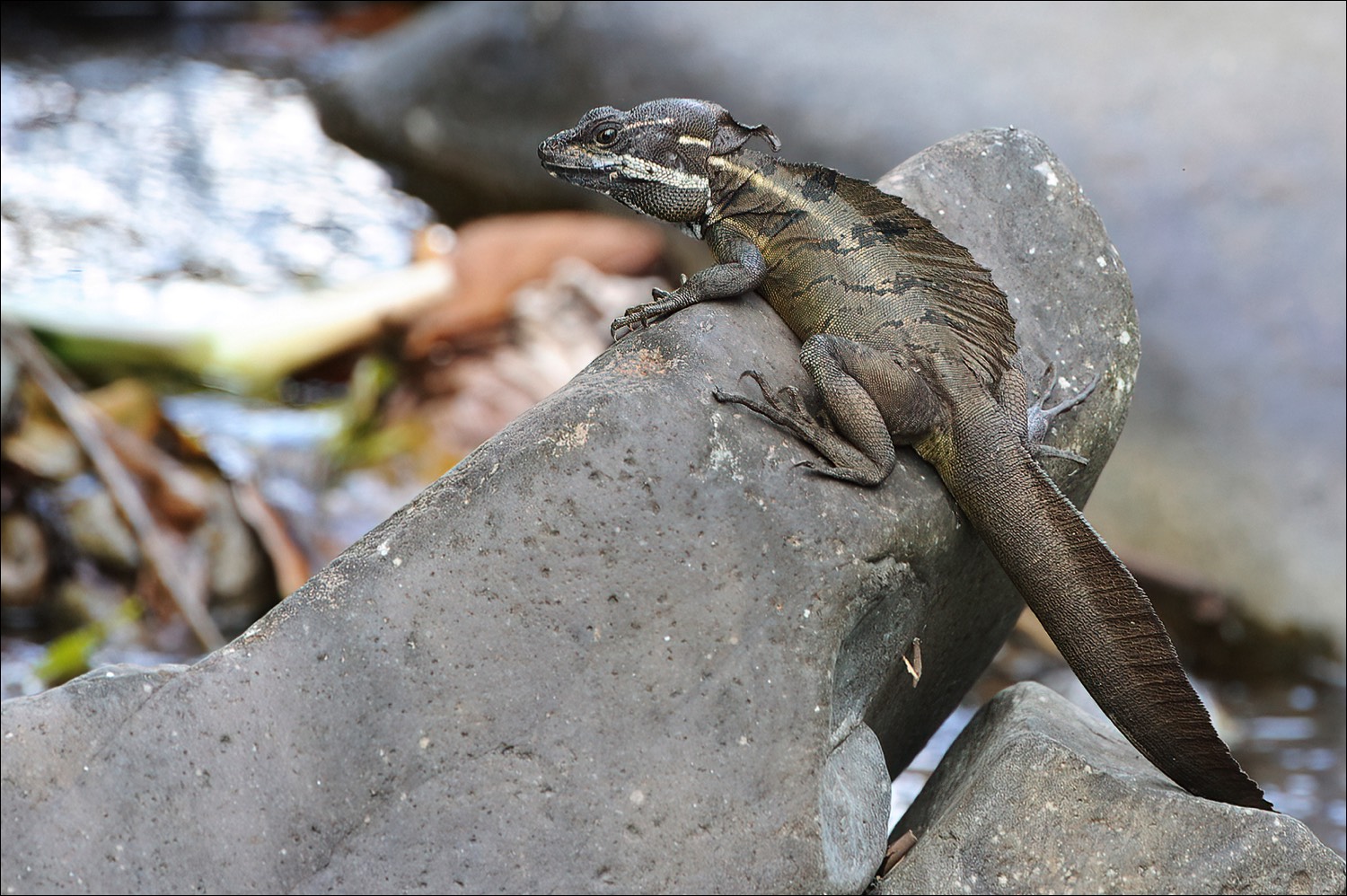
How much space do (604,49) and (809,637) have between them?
7504mm

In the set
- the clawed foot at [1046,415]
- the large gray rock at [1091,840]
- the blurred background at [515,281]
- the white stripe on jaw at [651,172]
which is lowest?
the blurred background at [515,281]

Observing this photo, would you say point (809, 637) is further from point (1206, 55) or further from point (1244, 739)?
point (1206, 55)

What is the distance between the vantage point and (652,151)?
13.5 ft

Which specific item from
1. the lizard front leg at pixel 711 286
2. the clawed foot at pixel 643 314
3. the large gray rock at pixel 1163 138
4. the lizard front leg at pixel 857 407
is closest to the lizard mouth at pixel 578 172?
the lizard front leg at pixel 711 286

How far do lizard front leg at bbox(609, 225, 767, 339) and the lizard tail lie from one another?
2.68ft

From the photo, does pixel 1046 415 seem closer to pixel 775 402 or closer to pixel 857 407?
pixel 857 407

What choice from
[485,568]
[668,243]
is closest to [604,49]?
[668,243]

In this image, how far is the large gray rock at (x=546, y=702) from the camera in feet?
→ 9.30

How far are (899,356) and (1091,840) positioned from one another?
1.37 metres

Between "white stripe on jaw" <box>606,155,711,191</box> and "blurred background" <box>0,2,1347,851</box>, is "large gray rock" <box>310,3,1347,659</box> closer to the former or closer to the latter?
"blurred background" <box>0,2,1347,851</box>

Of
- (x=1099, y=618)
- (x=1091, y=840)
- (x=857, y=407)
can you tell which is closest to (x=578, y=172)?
(x=857, y=407)

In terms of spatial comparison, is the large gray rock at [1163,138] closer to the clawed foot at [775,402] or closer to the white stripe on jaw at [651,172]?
the white stripe on jaw at [651,172]

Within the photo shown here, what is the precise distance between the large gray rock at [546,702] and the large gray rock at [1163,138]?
168 inches

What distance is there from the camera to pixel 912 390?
11.9 ft
